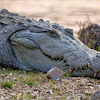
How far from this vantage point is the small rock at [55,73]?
4375 mm

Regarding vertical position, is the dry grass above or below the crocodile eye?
below

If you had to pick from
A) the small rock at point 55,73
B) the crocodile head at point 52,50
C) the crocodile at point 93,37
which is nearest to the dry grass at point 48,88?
the small rock at point 55,73

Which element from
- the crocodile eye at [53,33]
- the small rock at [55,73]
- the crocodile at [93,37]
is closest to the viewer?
the small rock at [55,73]

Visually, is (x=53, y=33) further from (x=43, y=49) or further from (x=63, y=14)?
(x=63, y=14)

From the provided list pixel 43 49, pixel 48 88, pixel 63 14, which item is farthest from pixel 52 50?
pixel 63 14

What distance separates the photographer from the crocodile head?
4.63m

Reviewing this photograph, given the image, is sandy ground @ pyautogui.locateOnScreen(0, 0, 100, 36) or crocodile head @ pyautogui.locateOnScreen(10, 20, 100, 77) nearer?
crocodile head @ pyautogui.locateOnScreen(10, 20, 100, 77)

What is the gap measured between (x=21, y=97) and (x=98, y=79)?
5.74ft

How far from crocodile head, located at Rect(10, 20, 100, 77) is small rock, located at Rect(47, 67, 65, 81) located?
354mm

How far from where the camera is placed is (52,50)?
492cm

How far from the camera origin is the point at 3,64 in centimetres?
573

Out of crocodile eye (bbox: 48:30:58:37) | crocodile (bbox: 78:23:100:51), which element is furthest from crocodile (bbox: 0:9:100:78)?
crocodile (bbox: 78:23:100:51)

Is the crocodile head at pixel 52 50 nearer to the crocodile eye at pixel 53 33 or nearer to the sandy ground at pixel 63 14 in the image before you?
the crocodile eye at pixel 53 33

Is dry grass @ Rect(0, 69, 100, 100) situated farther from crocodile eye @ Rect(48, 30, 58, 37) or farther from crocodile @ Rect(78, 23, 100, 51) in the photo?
crocodile @ Rect(78, 23, 100, 51)
